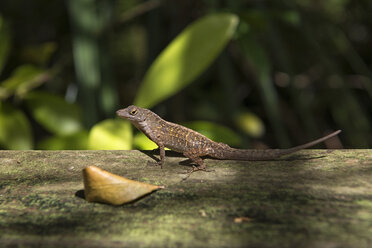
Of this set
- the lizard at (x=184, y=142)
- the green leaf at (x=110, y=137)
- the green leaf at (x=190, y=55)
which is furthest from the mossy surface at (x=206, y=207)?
the green leaf at (x=190, y=55)

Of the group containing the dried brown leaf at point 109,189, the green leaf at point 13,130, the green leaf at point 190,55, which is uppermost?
the green leaf at point 190,55

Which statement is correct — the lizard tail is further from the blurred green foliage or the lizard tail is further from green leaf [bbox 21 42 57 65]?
green leaf [bbox 21 42 57 65]

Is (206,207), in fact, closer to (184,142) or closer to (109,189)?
(109,189)

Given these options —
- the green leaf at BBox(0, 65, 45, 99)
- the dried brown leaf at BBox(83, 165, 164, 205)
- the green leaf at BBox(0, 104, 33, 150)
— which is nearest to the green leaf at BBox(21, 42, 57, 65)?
the green leaf at BBox(0, 65, 45, 99)

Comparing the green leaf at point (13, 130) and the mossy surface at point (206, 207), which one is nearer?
the mossy surface at point (206, 207)

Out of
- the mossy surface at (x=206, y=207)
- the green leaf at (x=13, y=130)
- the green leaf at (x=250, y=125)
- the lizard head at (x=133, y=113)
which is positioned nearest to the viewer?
the mossy surface at (x=206, y=207)

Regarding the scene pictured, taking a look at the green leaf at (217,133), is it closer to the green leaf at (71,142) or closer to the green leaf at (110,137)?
the green leaf at (110,137)
